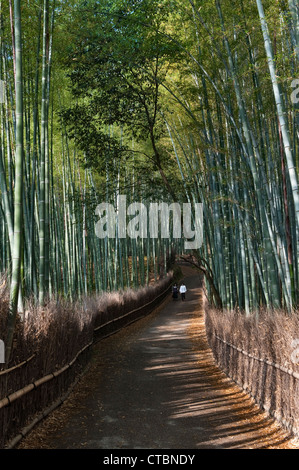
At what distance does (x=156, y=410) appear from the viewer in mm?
4805

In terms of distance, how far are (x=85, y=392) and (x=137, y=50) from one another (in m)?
4.84

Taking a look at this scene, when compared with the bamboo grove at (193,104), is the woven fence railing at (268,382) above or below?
below

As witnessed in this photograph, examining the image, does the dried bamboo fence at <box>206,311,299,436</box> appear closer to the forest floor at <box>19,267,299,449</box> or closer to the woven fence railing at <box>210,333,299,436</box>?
the woven fence railing at <box>210,333,299,436</box>

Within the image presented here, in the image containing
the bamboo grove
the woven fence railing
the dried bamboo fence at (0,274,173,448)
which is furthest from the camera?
the bamboo grove

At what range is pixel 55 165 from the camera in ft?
44.3

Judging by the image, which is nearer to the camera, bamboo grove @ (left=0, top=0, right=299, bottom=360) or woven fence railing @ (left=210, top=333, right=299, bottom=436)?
woven fence railing @ (left=210, top=333, right=299, bottom=436)

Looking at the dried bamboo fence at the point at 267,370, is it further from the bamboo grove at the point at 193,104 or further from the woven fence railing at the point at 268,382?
the bamboo grove at the point at 193,104

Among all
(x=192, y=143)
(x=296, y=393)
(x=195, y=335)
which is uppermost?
(x=192, y=143)

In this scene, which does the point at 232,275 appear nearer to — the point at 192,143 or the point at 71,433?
the point at 192,143

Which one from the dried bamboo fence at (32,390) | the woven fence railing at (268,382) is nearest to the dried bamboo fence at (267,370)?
the woven fence railing at (268,382)

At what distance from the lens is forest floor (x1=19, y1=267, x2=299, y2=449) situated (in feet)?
12.6

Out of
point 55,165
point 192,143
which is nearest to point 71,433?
point 192,143

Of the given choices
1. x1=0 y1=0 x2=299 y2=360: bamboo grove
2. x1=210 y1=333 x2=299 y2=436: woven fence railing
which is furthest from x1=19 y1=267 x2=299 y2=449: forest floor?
x1=0 y1=0 x2=299 y2=360: bamboo grove

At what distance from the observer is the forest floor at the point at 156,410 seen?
151 inches
